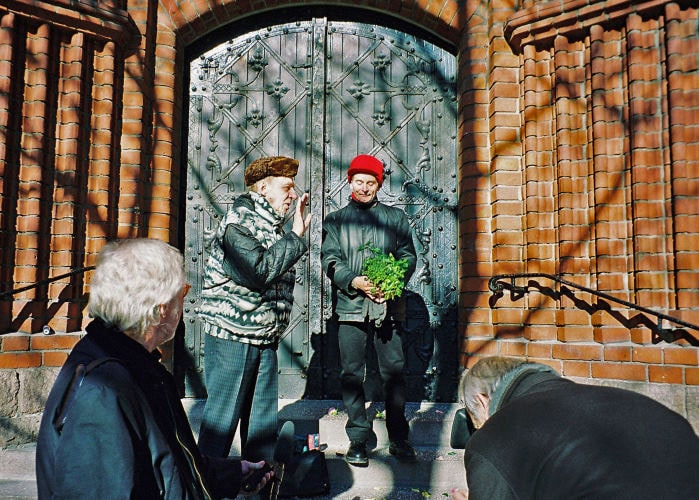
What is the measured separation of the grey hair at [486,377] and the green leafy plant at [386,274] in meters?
1.56

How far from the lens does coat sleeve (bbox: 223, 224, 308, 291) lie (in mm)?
2883

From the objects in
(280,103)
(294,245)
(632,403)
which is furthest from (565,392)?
(280,103)

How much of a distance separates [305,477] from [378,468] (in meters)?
0.55

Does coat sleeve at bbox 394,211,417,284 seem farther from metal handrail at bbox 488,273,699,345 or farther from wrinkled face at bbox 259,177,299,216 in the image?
wrinkled face at bbox 259,177,299,216

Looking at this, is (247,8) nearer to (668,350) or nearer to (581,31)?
(581,31)

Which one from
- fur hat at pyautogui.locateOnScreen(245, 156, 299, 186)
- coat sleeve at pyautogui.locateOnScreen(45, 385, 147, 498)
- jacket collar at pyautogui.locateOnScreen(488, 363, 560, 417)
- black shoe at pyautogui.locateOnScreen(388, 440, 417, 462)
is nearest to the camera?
coat sleeve at pyautogui.locateOnScreen(45, 385, 147, 498)

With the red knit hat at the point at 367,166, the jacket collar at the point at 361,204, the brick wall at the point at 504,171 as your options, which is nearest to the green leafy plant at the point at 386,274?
the jacket collar at the point at 361,204

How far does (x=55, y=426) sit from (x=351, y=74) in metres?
4.37

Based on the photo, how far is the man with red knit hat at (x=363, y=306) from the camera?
368cm

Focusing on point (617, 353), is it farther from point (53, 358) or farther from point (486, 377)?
point (53, 358)

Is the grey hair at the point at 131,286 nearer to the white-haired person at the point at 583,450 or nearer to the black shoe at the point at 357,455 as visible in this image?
the white-haired person at the point at 583,450

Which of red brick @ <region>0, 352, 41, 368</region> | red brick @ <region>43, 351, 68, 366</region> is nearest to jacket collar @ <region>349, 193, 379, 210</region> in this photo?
red brick @ <region>43, 351, 68, 366</region>

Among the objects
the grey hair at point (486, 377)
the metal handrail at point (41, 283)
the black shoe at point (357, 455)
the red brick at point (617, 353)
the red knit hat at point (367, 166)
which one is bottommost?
the black shoe at point (357, 455)

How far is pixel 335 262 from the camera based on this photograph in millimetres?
3854
